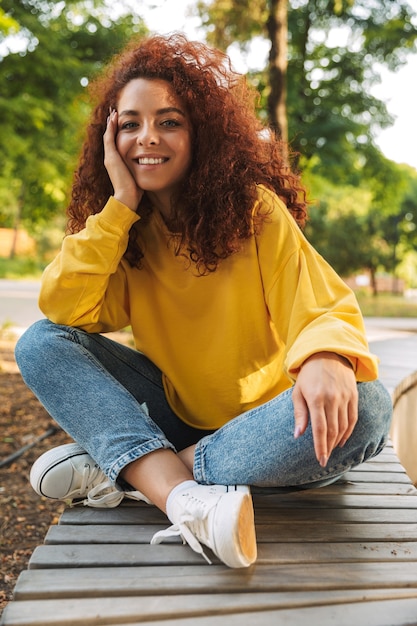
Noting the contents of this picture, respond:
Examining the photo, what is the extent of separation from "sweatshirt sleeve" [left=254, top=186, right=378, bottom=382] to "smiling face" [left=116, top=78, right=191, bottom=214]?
0.99ft

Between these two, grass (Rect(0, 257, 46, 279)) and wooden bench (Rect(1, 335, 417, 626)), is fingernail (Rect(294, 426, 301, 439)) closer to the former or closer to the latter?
wooden bench (Rect(1, 335, 417, 626))

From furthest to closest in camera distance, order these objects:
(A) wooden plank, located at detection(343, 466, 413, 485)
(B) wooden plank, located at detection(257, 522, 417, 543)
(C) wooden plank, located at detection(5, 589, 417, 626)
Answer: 1. (A) wooden plank, located at detection(343, 466, 413, 485)
2. (B) wooden plank, located at detection(257, 522, 417, 543)
3. (C) wooden plank, located at detection(5, 589, 417, 626)

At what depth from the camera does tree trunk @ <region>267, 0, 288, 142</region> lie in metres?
6.14

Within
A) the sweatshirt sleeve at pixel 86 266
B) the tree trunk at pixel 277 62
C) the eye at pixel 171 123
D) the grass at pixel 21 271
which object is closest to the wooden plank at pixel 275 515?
the sweatshirt sleeve at pixel 86 266

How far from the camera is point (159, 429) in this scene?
173 centimetres

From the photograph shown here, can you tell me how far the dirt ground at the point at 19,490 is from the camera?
2432 mm

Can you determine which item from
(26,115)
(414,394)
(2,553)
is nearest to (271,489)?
(2,553)

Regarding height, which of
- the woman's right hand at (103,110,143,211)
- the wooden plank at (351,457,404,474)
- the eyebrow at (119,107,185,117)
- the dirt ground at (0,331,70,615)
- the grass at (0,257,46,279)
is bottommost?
the grass at (0,257,46,279)

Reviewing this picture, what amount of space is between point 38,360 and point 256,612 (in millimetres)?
893

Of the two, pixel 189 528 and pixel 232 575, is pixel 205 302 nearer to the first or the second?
pixel 189 528

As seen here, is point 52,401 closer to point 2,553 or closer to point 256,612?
point 256,612

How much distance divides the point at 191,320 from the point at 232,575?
817 mm

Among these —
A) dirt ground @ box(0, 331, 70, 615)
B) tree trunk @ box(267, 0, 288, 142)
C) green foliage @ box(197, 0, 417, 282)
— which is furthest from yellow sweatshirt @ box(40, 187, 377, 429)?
green foliage @ box(197, 0, 417, 282)

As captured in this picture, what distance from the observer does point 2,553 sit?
247 cm
